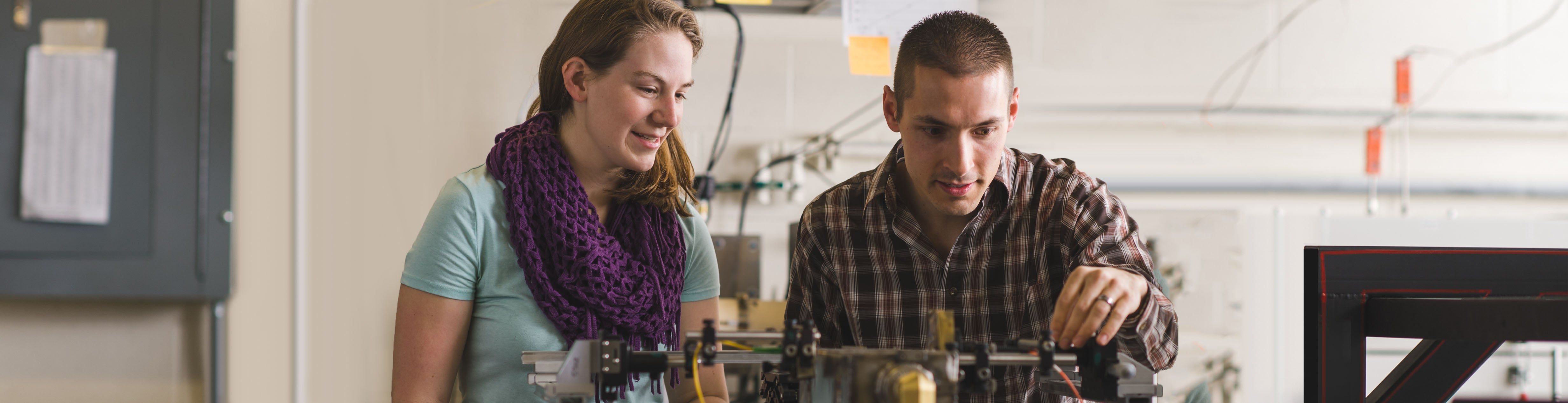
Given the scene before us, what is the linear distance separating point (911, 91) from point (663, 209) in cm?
34

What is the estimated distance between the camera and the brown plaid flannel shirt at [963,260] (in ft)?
3.75

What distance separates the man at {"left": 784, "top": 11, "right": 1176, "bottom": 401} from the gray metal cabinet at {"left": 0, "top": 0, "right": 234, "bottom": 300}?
47.0 inches

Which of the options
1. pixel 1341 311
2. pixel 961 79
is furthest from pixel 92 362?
pixel 1341 311

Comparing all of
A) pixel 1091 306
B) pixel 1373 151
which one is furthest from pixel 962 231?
Result: pixel 1373 151

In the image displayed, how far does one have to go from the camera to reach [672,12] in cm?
104

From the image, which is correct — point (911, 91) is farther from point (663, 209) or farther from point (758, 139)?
point (758, 139)

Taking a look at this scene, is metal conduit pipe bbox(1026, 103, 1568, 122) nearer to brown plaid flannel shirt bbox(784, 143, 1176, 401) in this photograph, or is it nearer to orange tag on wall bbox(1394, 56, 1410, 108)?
orange tag on wall bbox(1394, 56, 1410, 108)

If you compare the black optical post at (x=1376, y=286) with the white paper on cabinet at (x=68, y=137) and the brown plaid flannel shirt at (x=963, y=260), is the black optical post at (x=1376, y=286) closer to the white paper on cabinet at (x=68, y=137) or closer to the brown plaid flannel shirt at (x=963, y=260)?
the brown plaid flannel shirt at (x=963, y=260)

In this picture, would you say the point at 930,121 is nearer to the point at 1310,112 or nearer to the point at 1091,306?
the point at 1091,306

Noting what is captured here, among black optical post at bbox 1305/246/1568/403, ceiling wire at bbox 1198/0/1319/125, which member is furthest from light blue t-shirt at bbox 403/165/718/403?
ceiling wire at bbox 1198/0/1319/125

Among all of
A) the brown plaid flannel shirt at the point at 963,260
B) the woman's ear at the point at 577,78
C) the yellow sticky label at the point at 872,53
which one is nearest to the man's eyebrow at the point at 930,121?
the brown plaid flannel shirt at the point at 963,260

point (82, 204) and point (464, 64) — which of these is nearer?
→ point (82, 204)

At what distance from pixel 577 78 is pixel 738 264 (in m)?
1.30

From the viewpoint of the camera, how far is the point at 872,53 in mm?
2201
